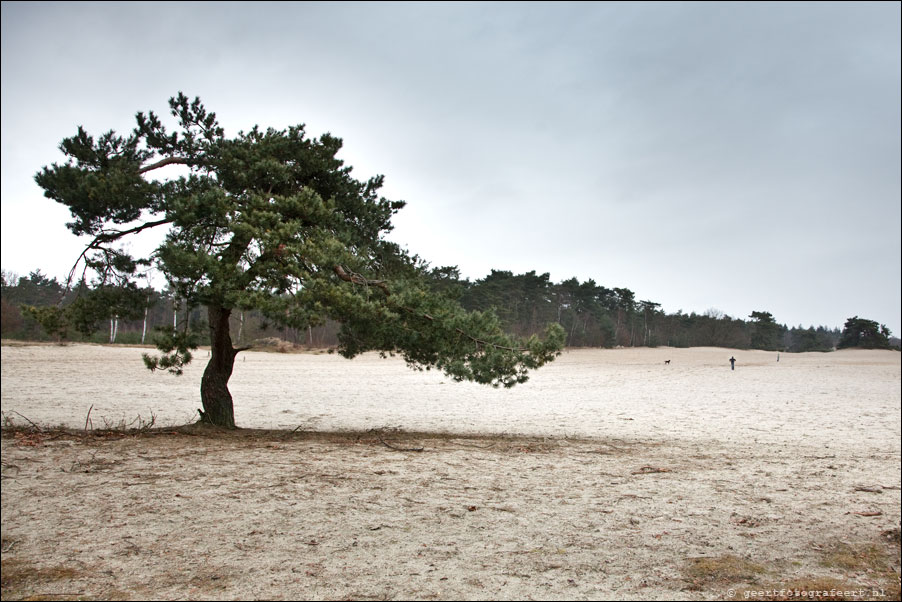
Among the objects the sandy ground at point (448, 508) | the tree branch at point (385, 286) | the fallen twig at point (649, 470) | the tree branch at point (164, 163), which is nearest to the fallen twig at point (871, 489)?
the sandy ground at point (448, 508)

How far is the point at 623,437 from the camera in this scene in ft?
35.1

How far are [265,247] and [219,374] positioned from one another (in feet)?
11.3

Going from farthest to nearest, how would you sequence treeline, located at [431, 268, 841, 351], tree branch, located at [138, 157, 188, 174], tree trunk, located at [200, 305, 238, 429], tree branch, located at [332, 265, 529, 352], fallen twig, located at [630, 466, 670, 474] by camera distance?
treeline, located at [431, 268, 841, 351] → tree trunk, located at [200, 305, 238, 429] → tree branch, located at [138, 157, 188, 174] → tree branch, located at [332, 265, 529, 352] → fallen twig, located at [630, 466, 670, 474]

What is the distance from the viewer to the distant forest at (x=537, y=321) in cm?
812

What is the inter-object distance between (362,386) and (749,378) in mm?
18071

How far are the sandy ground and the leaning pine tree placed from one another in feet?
5.54

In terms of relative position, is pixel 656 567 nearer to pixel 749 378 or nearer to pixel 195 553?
pixel 195 553

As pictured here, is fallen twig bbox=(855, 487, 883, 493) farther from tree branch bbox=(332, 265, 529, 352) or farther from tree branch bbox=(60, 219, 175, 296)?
tree branch bbox=(60, 219, 175, 296)

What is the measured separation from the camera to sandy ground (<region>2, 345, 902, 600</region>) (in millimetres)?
3371

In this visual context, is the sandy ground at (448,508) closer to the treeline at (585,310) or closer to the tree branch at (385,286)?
the tree branch at (385,286)

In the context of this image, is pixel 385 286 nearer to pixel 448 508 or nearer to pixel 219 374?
pixel 219 374

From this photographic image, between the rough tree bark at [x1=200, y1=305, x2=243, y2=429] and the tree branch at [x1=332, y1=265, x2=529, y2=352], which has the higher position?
the tree branch at [x1=332, y1=265, x2=529, y2=352]

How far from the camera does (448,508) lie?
5.18m

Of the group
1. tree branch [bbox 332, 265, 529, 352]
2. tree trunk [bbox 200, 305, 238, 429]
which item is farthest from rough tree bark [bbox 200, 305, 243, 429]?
tree branch [bbox 332, 265, 529, 352]
